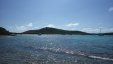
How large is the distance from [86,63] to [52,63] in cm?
487

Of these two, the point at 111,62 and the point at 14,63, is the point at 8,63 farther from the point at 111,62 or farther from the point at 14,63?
the point at 111,62

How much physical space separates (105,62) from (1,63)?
1502 cm

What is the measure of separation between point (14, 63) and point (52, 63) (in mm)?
5369

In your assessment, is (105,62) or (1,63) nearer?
(1,63)

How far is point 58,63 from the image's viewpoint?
23203mm

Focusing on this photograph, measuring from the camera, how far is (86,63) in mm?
23266

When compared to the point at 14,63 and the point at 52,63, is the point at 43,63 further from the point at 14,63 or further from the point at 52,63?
the point at 14,63

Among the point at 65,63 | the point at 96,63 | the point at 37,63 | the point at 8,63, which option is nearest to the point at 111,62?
the point at 96,63

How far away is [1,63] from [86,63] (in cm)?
1197

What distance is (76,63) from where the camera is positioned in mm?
23266

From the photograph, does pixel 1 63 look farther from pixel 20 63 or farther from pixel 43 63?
pixel 43 63

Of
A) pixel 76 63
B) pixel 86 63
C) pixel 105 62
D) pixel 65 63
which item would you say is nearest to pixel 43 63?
pixel 65 63

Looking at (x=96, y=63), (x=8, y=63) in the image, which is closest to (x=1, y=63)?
(x=8, y=63)

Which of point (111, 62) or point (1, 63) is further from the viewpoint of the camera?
point (111, 62)
